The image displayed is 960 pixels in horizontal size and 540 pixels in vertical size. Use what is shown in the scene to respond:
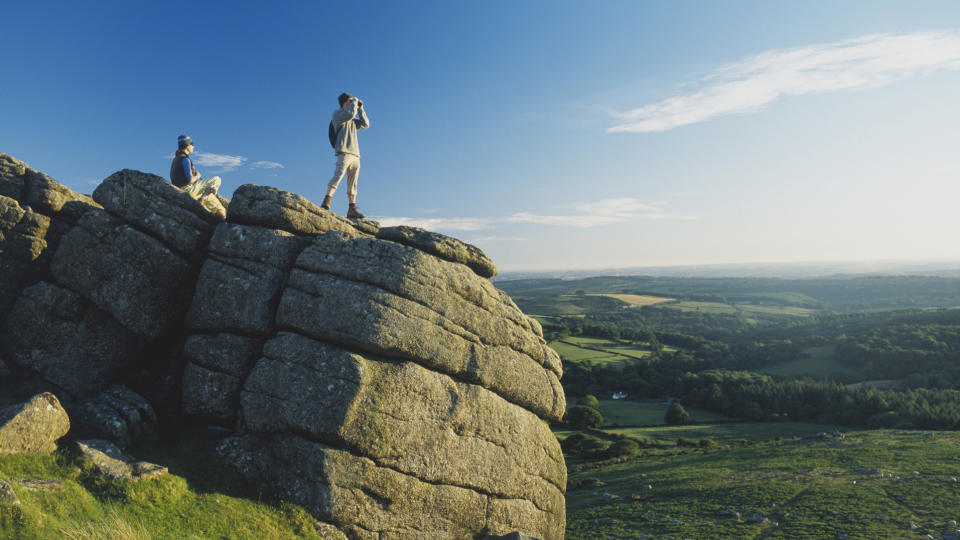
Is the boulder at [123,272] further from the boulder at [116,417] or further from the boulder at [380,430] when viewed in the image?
the boulder at [380,430]

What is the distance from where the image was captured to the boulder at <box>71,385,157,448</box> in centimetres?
1467

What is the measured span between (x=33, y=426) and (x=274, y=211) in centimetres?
1039

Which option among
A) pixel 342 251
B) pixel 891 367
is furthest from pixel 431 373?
pixel 891 367

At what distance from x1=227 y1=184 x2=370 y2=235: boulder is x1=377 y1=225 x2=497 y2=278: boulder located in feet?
6.74

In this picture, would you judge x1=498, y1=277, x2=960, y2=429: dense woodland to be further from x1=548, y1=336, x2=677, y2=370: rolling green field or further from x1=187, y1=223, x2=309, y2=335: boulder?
x1=187, y1=223, x2=309, y2=335: boulder

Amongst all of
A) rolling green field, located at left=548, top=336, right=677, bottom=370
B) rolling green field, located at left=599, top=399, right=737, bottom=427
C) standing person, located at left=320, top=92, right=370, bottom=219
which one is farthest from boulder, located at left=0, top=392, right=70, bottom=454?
rolling green field, located at left=548, top=336, right=677, bottom=370

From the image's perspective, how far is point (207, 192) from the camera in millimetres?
22375

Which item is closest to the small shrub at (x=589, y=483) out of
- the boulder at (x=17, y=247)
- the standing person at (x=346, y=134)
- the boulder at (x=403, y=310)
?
the boulder at (x=403, y=310)

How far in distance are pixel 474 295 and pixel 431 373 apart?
414cm

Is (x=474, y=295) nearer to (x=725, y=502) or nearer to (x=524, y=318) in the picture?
(x=524, y=318)

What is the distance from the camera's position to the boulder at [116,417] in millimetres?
14672

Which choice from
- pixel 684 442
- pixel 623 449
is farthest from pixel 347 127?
pixel 684 442

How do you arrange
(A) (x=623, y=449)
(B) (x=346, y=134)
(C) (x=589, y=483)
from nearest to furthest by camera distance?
(B) (x=346, y=134) < (C) (x=589, y=483) < (A) (x=623, y=449)

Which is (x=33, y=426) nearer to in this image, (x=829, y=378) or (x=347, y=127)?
(x=347, y=127)
